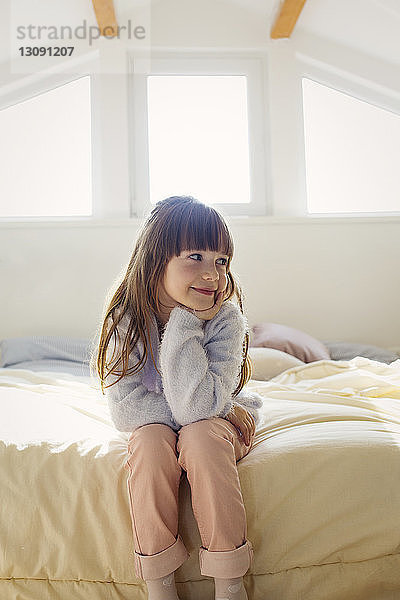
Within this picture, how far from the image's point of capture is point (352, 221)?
3025 mm

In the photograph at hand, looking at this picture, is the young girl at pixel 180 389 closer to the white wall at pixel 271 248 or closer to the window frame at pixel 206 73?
the white wall at pixel 271 248

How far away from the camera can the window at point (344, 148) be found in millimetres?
3223

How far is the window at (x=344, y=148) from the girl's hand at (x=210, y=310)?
83.4 inches

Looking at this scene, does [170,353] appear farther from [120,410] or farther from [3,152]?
[3,152]

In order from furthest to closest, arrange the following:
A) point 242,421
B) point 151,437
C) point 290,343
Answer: point 290,343, point 242,421, point 151,437

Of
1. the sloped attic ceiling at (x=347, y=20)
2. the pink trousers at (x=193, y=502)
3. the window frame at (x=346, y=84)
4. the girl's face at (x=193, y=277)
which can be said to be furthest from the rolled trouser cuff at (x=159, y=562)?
the sloped attic ceiling at (x=347, y=20)

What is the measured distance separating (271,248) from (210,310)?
6.03 feet

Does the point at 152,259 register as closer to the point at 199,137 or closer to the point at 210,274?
the point at 210,274

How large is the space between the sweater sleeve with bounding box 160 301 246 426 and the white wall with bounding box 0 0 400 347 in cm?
176

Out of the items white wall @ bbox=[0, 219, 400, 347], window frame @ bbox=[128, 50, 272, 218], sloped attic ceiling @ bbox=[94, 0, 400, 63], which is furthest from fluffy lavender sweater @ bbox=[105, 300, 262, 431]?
sloped attic ceiling @ bbox=[94, 0, 400, 63]

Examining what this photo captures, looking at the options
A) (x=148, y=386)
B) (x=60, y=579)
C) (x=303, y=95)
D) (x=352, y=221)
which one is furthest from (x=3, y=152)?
(x=60, y=579)

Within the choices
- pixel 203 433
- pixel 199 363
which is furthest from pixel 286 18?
pixel 203 433

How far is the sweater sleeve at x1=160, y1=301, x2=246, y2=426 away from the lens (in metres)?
1.09

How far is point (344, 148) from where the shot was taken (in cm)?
323
